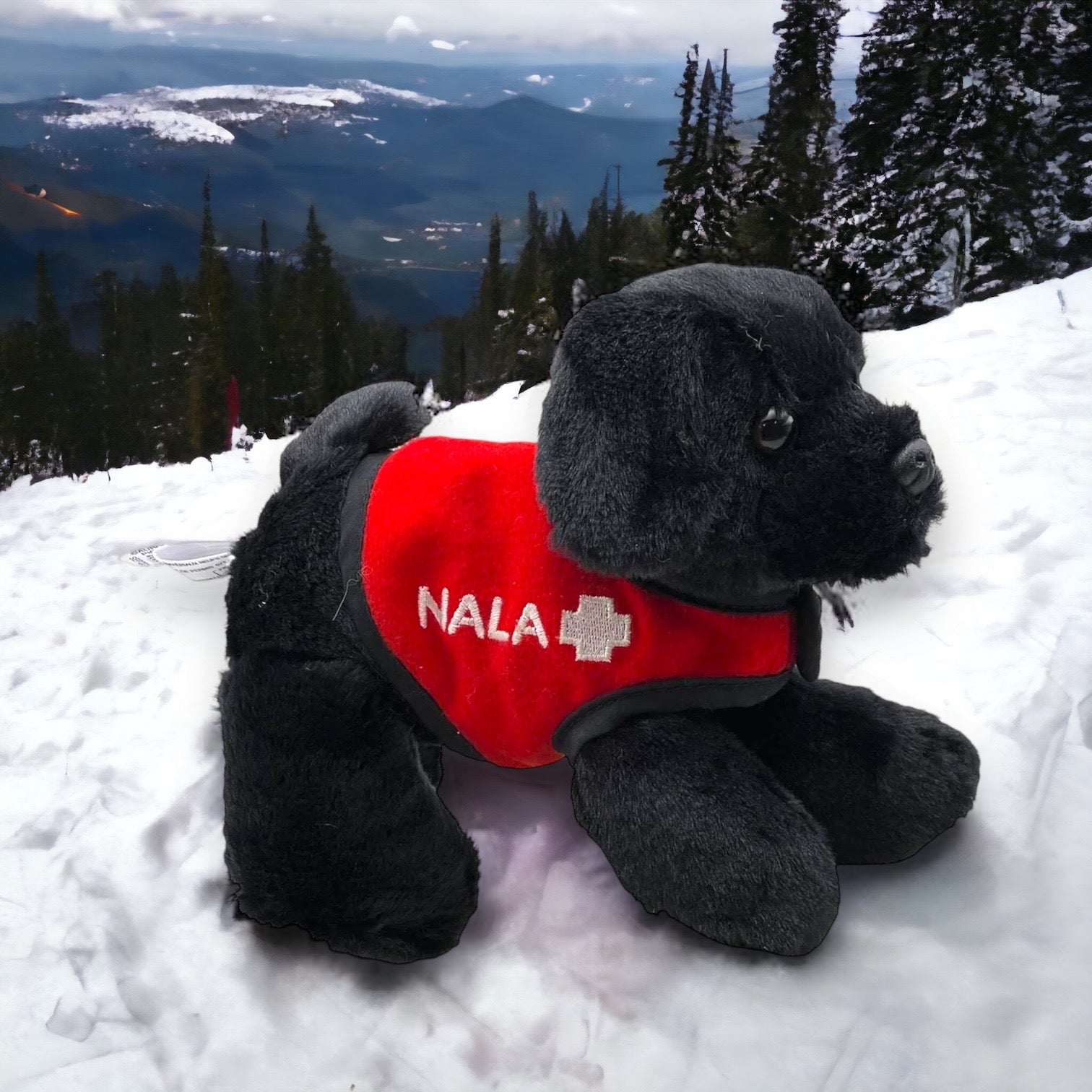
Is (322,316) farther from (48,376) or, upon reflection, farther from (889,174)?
(889,174)

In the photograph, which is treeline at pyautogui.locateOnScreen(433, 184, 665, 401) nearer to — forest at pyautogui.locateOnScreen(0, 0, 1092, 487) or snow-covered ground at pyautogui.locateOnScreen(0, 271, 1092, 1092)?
forest at pyautogui.locateOnScreen(0, 0, 1092, 487)

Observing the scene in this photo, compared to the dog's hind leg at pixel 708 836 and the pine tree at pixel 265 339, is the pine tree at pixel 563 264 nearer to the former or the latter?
the pine tree at pixel 265 339

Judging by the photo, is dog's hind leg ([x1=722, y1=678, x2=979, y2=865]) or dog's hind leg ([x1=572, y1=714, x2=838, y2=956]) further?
dog's hind leg ([x1=722, y1=678, x2=979, y2=865])

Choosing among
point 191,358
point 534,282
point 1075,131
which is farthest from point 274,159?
point 1075,131

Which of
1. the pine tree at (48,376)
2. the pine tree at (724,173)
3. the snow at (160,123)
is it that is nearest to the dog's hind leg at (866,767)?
the pine tree at (724,173)

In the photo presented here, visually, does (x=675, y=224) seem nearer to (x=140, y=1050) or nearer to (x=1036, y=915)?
(x=1036, y=915)

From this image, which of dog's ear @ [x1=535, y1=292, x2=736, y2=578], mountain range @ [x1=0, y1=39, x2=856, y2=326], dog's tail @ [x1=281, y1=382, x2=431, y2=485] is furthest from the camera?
mountain range @ [x1=0, y1=39, x2=856, y2=326]

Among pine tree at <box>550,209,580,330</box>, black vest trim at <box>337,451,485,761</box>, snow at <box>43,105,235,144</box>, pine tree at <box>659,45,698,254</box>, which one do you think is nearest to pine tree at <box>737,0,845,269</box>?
pine tree at <box>659,45,698,254</box>
